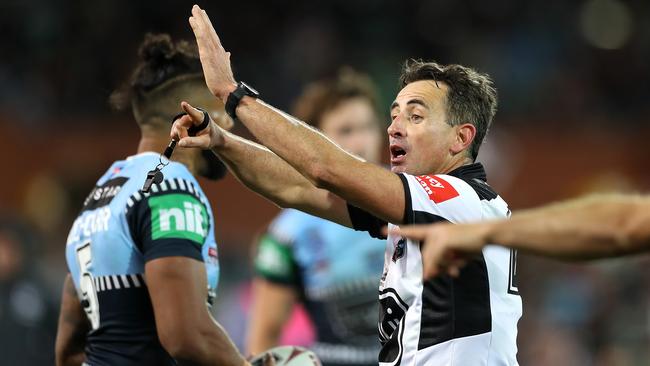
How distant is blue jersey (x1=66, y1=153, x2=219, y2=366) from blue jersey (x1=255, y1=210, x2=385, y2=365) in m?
1.83

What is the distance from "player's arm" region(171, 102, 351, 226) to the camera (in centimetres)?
469

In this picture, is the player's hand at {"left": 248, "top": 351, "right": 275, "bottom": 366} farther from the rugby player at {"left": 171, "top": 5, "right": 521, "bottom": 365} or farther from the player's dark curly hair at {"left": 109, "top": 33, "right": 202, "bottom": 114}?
the player's dark curly hair at {"left": 109, "top": 33, "right": 202, "bottom": 114}

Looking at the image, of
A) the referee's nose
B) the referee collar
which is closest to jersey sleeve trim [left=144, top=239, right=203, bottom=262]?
the referee's nose

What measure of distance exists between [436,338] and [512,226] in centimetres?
107

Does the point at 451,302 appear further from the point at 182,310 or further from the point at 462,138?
the point at 182,310

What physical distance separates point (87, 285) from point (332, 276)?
214 centimetres

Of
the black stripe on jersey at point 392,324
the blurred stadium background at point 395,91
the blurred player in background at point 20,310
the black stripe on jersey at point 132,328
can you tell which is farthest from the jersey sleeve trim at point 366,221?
the blurred stadium background at point 395,91

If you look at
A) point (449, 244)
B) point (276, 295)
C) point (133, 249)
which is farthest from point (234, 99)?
point (276, 295)

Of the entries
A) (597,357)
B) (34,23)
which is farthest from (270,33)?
(597,357)

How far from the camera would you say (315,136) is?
413 centimetres

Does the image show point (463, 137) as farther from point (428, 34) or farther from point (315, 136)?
point (428, 34)

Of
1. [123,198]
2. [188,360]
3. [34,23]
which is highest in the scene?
[34,23]

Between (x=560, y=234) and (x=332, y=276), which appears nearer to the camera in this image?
(x=560, y=234)

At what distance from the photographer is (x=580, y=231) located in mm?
3139
